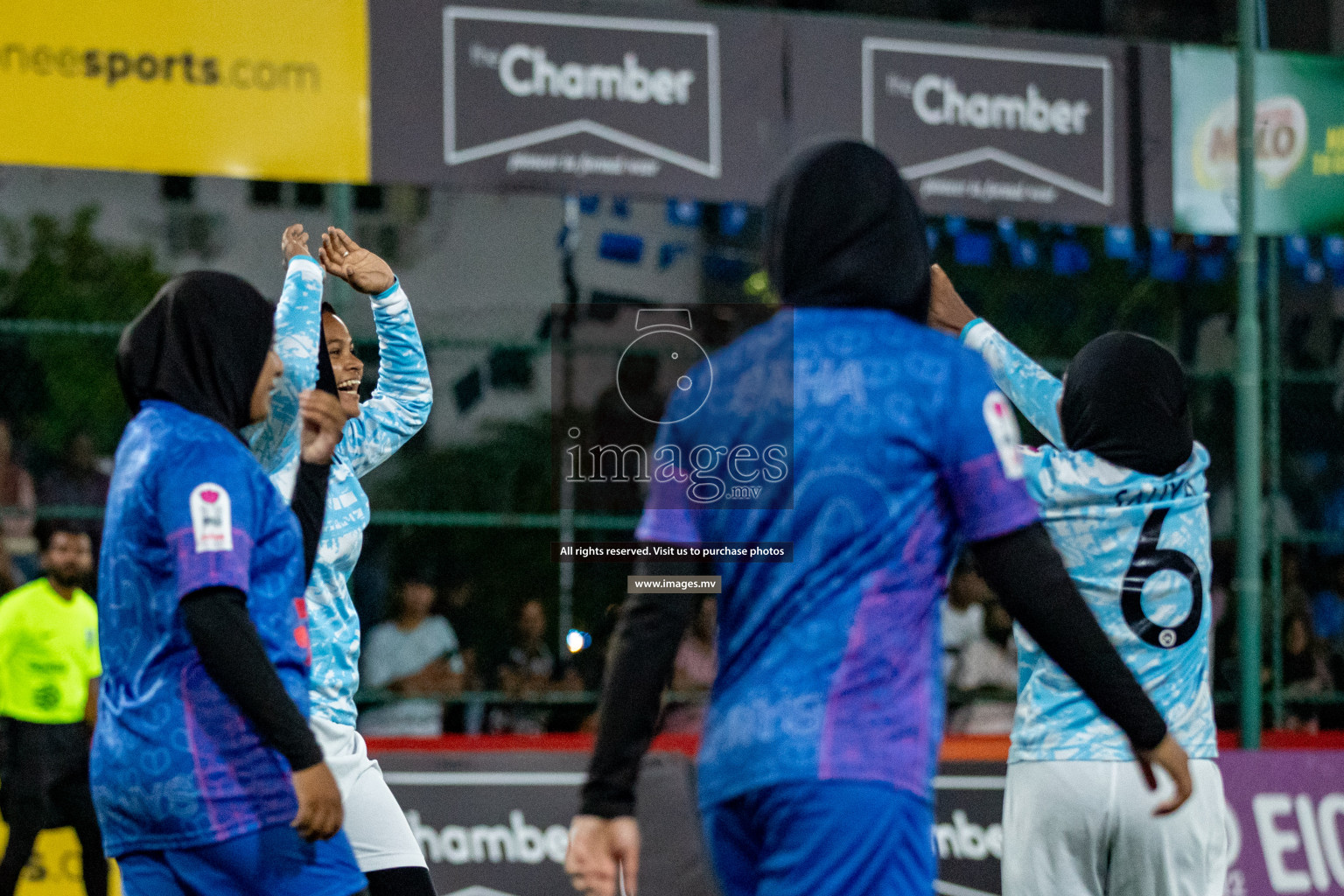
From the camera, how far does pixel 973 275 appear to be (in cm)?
1170

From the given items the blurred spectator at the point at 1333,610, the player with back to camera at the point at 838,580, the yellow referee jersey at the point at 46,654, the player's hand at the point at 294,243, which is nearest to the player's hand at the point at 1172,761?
the player with back to camera at the point at 838,580

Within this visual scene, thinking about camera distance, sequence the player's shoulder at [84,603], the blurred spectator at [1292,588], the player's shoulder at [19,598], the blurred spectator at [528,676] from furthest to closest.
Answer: the blurred spectator at [1292,588] → the blurred spectator at [528,676] → the player's shoulder at [84,603] → the player's shoulder at [19,598]

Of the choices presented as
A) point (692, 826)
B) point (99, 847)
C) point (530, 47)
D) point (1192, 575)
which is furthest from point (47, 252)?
point (1192, 575)

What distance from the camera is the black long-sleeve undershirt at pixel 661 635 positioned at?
269cm

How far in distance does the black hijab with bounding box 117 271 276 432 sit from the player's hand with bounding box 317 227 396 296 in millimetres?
1410

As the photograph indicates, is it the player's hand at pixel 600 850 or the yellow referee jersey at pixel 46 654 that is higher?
the player's hand at pixel 600 850

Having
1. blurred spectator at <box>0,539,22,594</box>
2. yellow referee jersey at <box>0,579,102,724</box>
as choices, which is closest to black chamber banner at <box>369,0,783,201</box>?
yellow referee jersey at <box>0,579,102,724</box>

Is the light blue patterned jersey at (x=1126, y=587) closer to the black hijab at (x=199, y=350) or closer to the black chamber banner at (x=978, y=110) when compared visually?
the black hijab at (x=199, y=350)

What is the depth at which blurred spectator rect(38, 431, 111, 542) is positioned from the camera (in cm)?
906

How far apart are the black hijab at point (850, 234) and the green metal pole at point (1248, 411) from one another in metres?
5.99

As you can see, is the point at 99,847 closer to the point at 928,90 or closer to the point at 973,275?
the point at 928,90

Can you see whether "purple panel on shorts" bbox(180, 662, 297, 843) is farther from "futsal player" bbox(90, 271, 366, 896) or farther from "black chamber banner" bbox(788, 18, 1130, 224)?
"black chamber banner" bbox(788, 18, 1130, 224)

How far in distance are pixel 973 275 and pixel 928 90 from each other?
2.75 m

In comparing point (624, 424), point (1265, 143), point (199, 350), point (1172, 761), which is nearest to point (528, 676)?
point (624, 424)
